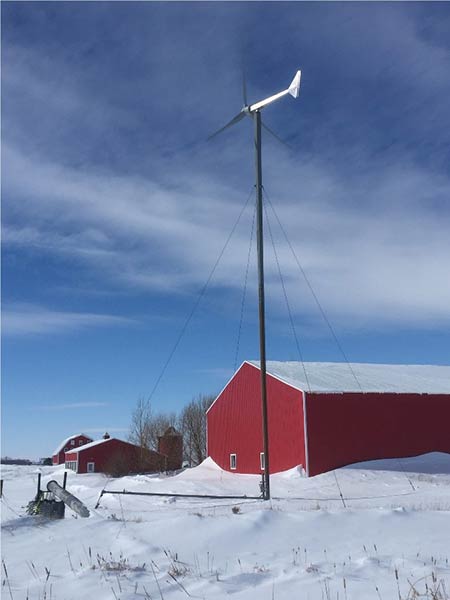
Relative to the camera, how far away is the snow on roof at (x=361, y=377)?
30.0 meters

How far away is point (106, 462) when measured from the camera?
199ft

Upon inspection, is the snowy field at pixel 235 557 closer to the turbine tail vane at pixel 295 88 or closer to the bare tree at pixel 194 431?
the turbine tail vane at pixel 295 88

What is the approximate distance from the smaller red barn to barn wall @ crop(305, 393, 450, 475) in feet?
197

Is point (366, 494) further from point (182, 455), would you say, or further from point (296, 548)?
point (182, 455)

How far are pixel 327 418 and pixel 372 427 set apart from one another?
2.68 metres

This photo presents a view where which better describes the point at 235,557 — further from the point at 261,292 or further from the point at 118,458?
the point at 118,458

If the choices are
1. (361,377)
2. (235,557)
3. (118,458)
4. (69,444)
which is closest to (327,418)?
(361,377)

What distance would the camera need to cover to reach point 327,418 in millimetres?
27891

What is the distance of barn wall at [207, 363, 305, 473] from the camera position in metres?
28.2

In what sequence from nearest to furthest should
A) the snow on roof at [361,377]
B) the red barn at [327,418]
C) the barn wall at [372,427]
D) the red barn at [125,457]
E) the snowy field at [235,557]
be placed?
the snowy field at [235,557] → the barn wall at [372,427] → the red barn at [327,418] → the snow on roof at [361,377] → the red barn at [125,457]

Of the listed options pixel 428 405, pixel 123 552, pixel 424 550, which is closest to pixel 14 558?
pixel 123 552

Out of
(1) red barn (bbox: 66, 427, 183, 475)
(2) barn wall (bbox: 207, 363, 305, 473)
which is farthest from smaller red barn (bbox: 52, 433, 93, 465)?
(2) barn wall (bbox: 207, 363, 305, 473)

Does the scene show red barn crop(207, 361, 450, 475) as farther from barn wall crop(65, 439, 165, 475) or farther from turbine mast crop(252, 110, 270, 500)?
barn wall crop(65, 439, 165, 475)

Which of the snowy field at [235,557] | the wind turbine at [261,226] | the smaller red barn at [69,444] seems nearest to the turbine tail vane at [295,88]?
the wind turbine at [261,226]
